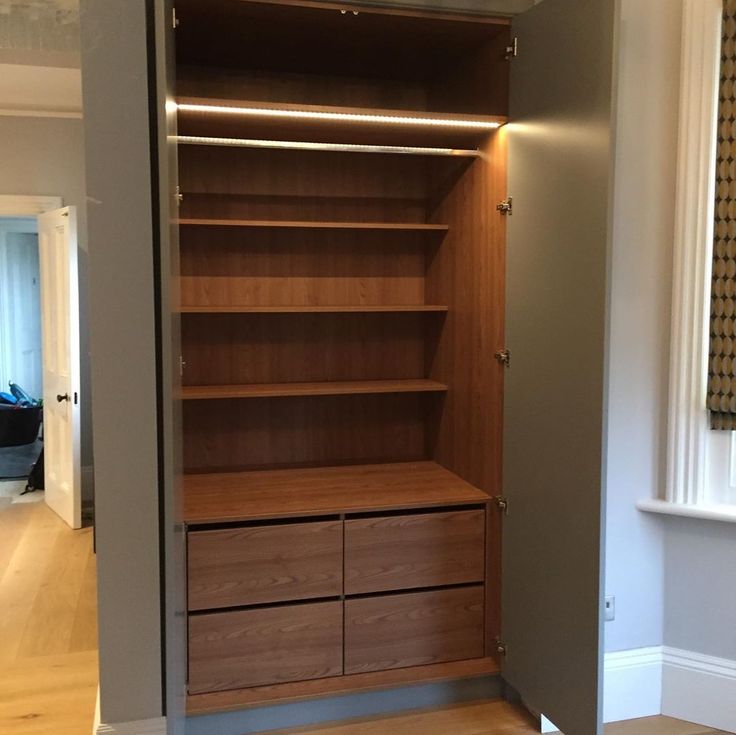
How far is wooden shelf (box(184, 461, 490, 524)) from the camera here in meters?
2.59

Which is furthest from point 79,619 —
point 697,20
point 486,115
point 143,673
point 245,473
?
point 697,20

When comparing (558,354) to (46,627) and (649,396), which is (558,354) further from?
(46,627)

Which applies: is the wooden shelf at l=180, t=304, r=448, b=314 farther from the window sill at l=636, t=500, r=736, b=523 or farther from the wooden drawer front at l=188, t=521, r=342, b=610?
the window sill at l=636, t=500, r=736, b=523

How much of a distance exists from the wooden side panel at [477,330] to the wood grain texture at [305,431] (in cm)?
21

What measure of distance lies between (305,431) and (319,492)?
0.45 metres

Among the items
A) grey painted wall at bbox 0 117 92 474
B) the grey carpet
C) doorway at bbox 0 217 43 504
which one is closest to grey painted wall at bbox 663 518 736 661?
grey painted wall at bbox 0 117 92 474

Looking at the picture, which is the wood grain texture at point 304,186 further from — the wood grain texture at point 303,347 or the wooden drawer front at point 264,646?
the wooden drawer front at point 264,646

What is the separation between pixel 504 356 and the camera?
259 cm

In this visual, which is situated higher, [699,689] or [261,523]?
[261,523]

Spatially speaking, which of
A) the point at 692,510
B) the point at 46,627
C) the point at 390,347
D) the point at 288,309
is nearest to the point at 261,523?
the point at 288,309

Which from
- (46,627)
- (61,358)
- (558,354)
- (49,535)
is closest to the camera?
(558,354)

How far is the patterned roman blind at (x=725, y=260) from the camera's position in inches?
96.2

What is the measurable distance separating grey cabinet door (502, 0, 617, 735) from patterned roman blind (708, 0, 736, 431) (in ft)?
1.93

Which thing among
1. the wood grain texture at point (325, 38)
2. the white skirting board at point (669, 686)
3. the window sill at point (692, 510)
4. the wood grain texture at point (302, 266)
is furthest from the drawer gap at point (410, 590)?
the wood grain texture at point (325, 38)
